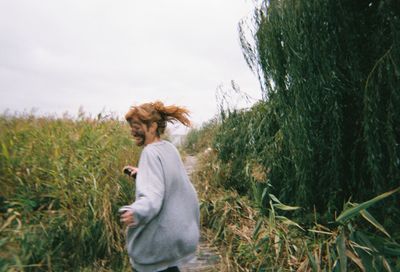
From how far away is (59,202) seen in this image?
3984 mm

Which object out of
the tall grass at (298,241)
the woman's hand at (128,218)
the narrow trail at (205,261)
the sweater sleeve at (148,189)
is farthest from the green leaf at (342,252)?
the woman's hand at (128,218)

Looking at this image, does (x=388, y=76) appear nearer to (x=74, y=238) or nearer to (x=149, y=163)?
(x=149, y=163)

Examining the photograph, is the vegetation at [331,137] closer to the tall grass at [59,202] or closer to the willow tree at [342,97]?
the willow tree at [342,97]

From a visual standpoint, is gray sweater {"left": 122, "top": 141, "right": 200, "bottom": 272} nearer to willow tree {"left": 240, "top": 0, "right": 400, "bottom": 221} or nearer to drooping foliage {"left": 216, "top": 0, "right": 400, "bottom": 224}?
willow tree {"left": 240, "top": 0, "right": 400, "bottom": 221}

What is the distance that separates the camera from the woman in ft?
7.11

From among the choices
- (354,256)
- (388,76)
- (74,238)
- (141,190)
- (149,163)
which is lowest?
(354,256)

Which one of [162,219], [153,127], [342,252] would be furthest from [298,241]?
[153,127]

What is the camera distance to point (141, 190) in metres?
2.15

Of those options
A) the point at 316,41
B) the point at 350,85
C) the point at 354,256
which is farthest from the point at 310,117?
the point at 354,256

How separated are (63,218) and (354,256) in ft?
8.90

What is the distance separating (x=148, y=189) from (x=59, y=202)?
2211 millimetres

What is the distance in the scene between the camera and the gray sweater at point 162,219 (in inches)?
86.4

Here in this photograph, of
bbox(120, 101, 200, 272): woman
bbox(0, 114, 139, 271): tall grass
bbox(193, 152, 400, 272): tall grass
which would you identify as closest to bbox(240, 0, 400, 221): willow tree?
bbox(193, 152, 400, 272): tall grass

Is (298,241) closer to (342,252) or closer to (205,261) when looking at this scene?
(342,252)
